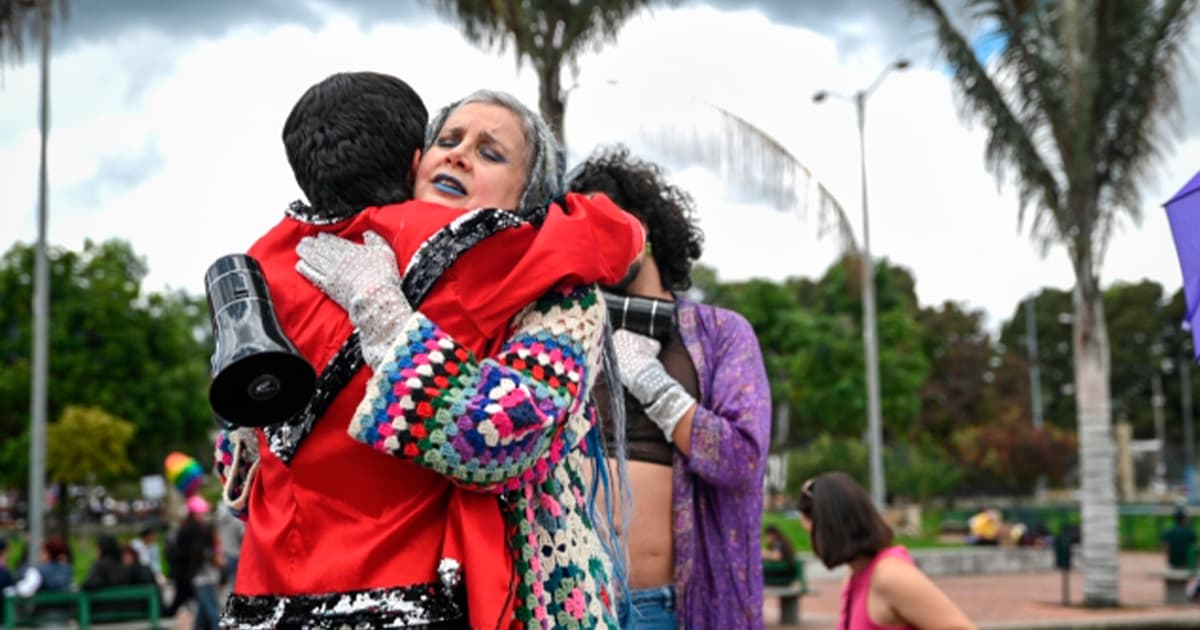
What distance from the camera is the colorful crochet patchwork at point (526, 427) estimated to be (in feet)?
6.18

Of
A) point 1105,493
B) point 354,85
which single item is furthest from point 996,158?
point 354,85

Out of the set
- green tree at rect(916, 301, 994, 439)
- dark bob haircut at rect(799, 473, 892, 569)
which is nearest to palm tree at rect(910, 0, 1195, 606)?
dark bob haircut at rect(799, 473, 892, 569)

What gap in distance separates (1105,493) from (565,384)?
56.3ft

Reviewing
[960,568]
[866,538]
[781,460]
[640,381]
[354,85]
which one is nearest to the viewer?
[354,85]

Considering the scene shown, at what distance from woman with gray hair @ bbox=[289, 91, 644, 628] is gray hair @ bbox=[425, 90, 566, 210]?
0.11 meters

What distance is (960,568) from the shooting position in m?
26.8

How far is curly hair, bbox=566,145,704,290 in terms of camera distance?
375 centimetres

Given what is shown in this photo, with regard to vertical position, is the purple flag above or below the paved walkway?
above

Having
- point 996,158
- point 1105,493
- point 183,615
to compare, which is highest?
point 996,158

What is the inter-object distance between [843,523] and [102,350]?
135 ft

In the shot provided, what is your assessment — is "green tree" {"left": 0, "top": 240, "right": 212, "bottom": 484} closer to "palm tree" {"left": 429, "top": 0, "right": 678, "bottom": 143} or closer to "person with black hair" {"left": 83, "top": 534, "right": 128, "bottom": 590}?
"person with black hair" {"left": 83, "top": 534, "right": 128, "bottom": 590}

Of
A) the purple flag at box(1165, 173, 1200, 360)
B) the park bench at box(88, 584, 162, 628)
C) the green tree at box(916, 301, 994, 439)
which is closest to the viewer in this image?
the purple flag at box(1165, 173, 1200, 360)

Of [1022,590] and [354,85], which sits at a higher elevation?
[354,85]

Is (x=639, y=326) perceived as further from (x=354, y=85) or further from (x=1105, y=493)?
(x=1105, y=493)
